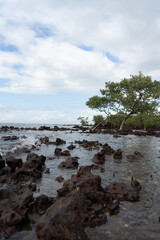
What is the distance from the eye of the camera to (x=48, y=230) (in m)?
3.41

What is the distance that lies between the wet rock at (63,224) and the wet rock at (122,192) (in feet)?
8.09

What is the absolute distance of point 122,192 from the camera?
19.2 ft

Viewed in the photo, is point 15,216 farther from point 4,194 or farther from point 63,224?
point 4,194

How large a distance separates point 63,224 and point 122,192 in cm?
299

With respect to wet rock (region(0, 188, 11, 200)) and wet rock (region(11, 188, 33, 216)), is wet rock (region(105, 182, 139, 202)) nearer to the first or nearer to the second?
wet rock (region(11, 188, 33, 216))

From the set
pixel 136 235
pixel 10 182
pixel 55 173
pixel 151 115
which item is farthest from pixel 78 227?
pixel 151 115

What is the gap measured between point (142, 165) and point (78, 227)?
25.7 ft

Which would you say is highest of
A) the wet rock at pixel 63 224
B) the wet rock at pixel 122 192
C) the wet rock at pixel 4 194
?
the wet rock at pixel 63 224

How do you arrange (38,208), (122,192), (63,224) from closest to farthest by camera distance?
(63,224) < (38,208) < (122,192)

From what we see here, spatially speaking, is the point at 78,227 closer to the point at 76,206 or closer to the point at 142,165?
the point at 76,206

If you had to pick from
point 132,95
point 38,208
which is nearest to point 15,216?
point 38,208

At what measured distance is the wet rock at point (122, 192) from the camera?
5602 millimetres

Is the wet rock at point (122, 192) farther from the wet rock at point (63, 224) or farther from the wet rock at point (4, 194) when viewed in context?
the wet rock at point (4, 194)

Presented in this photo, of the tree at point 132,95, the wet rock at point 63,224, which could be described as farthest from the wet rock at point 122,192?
the tree at point 132,95
